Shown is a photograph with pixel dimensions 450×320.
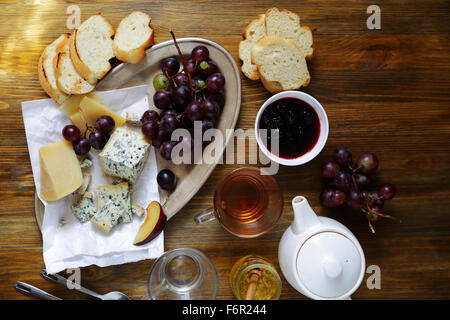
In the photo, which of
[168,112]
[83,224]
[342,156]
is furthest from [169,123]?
[342,156]

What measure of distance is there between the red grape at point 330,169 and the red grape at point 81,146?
0.68m

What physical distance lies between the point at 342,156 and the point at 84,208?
76 cm

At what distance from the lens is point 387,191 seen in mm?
1044

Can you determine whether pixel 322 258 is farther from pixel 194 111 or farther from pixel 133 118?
pixel 133 118

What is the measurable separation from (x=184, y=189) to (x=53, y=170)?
370 millimetres

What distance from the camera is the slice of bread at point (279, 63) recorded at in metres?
1.02

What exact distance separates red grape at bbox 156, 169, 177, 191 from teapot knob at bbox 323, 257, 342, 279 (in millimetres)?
473

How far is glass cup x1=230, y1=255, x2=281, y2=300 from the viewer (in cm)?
102

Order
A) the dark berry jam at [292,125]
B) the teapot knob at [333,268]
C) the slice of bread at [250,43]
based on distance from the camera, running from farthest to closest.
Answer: the slice of bread at [250,43]
the dark berry jam at [292,125]
the teapot knob at [333,268]

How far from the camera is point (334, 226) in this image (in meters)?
0.87

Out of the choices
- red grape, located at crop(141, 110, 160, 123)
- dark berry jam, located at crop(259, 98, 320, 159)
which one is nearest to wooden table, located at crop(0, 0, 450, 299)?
dark berry jam, located at crop(259, 98, 320, 159)

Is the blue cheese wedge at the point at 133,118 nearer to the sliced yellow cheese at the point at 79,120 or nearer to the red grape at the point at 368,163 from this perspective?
the sliced yellow cheese at the point at 79,120

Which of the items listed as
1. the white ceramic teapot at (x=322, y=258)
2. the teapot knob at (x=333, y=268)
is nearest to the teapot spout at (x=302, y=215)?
the white ceramic teapot at (x=322, y=258)

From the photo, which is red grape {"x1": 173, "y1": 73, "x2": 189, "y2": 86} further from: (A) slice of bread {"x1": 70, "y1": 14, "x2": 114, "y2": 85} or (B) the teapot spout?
(B) the teapot spout
